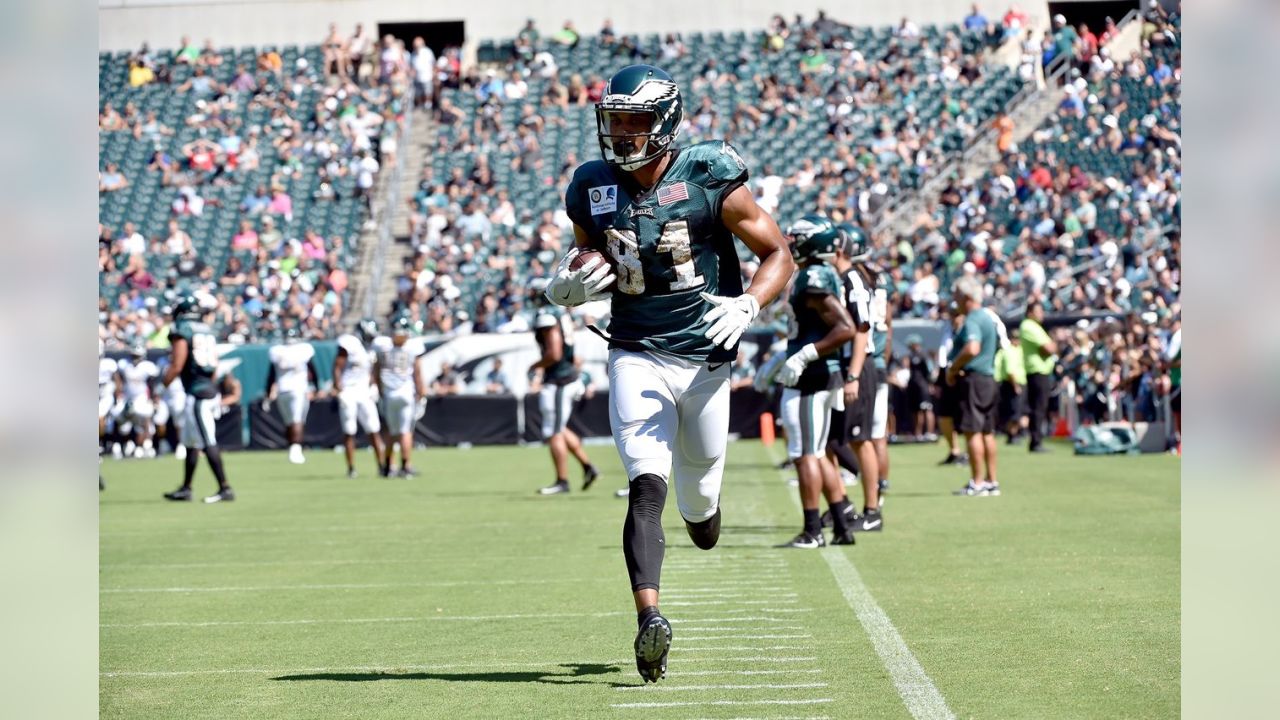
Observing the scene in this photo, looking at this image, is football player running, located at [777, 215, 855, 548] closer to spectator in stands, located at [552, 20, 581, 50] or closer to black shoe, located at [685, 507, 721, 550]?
black shoe, located at [685, 507, 721, 550]

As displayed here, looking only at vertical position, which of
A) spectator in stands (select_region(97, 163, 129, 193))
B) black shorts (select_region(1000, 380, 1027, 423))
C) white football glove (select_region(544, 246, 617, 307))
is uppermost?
spectator in stands (select_region(97, 163, 129, 193))

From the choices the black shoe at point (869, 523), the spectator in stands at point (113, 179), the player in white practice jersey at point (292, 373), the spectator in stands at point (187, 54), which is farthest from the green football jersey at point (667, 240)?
the spectator in stands at point (187, 54)

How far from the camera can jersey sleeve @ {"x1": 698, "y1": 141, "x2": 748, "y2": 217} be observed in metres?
6.32

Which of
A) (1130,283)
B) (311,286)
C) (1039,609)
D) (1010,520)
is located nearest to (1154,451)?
(1130,283)

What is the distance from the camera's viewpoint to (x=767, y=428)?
24969 millimetres

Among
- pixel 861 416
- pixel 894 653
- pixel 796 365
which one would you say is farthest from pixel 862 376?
pixel 894 653

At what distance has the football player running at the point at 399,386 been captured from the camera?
19891 millimetres

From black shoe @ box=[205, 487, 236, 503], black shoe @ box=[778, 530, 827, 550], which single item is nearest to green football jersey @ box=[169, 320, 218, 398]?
black shoe @ box=[205, 487, 236, 503]

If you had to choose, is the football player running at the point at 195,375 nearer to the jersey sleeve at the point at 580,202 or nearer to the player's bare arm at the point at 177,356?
the player's bare arm at the point at 177,356

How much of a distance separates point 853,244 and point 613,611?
434 cm

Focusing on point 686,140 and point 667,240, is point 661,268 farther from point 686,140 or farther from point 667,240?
point 686,140

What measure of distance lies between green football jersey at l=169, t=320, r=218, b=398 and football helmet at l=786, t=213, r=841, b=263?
7.52 metres

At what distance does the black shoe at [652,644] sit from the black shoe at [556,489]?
10714mm
